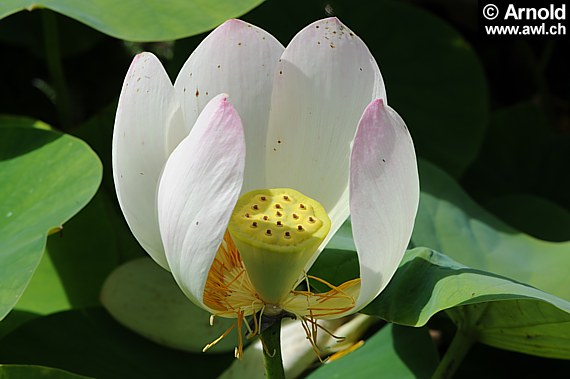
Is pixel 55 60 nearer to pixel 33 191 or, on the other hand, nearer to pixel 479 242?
pixel 33 191

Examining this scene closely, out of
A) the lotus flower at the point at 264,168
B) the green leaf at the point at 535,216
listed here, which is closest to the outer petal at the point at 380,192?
the lotus flower at the point at 264,168

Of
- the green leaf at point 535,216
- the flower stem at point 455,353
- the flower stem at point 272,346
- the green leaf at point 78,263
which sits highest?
the flower stem at point 272,346

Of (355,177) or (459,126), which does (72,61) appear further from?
(355,177)

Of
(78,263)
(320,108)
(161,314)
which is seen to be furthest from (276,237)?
(78,263)

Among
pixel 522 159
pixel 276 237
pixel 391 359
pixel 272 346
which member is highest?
pixel 276 237

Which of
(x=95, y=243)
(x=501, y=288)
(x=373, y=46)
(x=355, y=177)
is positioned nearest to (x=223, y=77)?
(x=355, y=177)

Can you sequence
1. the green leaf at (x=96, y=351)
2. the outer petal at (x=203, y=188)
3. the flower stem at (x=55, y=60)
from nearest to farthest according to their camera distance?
the outer petal at (x=203, y=188), the green leaf at (x=96, y=351), the flower stem at (x=55, y=60)

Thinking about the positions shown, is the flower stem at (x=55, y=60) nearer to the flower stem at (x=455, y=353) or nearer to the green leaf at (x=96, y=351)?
the green leaf at (x=96, y=351)
